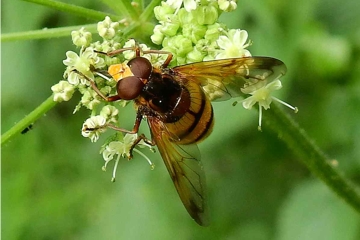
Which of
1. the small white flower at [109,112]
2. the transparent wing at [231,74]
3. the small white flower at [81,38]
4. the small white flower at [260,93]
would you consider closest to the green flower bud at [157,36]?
the transparent wing at [231,74]

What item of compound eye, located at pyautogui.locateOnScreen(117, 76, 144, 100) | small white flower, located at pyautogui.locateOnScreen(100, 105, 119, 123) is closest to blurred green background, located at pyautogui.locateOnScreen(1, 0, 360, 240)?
small white flower, located at pyautogui.locateOnScreen(100, 105, 119, 123)

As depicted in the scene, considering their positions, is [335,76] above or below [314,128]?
above

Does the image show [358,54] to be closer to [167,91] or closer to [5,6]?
[167,91]

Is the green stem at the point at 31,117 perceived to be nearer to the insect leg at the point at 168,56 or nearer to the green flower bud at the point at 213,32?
the insect leg at the point at 168,56

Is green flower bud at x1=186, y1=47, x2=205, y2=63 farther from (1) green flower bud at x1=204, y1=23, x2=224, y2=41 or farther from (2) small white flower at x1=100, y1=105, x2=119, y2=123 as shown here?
(2) small white flower at x1=100, y1=105, x2=119, y2=123

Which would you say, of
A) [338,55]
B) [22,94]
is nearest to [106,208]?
[22,94]

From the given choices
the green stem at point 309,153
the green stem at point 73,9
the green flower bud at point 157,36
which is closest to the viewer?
the green flower bud at point 157,36

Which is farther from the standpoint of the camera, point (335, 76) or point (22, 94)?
point (22, 94)
